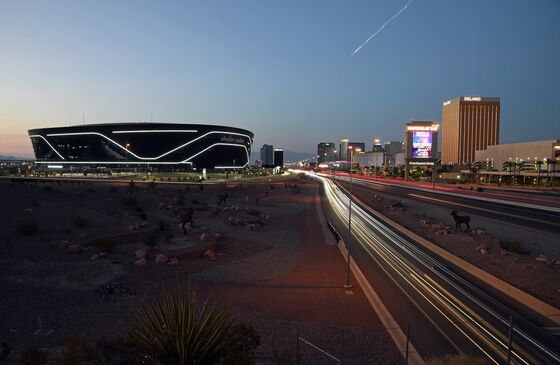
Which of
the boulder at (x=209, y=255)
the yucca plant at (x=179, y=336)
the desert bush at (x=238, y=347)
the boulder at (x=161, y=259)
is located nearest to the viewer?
the yucca plant at (x=179, y=336)

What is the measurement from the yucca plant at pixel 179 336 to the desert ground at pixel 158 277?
242 cm

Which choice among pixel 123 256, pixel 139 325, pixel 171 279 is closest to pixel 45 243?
pixel 123 256

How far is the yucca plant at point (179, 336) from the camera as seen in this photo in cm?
669

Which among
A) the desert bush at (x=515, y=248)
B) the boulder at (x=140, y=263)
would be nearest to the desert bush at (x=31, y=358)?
the boulder at (x=140, y=263)

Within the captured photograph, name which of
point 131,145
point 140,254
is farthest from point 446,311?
point 131,145

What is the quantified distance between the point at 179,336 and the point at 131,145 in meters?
155

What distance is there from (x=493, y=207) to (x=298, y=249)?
119 ft

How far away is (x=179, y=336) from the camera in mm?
6758

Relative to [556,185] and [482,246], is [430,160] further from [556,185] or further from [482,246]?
[482,246]

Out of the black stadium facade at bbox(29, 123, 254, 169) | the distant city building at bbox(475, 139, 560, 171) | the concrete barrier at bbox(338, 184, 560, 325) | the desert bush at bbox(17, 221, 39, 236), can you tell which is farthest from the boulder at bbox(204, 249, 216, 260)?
the black stadium facade at bbox(29, 123, 254, 169)

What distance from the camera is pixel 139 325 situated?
24.0 ft

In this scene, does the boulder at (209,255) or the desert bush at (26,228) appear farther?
the desert bush at (26,228)

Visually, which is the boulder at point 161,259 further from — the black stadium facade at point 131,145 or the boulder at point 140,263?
the black stadium facade at point 131,145

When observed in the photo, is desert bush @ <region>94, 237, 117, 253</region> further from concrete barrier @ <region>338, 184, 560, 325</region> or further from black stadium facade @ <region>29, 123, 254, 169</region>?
black stadium facade @ <region>29, 123, 254, 169</region>
